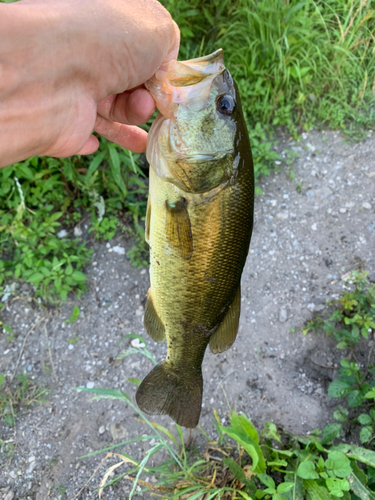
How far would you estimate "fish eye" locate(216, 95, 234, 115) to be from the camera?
4.98ft

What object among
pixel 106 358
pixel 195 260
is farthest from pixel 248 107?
pixel 106 358

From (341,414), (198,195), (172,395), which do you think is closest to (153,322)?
(172,395)

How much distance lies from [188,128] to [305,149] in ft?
8.52

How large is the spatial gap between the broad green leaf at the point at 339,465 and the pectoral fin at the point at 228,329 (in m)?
0.95

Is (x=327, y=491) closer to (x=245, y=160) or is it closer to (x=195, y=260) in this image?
(x=195, y=260)

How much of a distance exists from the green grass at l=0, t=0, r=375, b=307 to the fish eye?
126cm

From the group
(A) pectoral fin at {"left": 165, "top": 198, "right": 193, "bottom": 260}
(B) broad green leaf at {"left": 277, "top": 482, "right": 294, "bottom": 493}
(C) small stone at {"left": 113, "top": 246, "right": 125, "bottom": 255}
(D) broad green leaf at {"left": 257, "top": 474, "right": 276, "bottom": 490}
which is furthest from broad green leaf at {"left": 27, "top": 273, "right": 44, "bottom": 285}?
(B) broad green leaf at {"left": 277, "top": 482, "right": 294, "bottom": 493}

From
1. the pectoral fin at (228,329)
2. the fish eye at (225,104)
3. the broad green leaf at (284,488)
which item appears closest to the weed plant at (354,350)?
the broad green leaf at (284,488)

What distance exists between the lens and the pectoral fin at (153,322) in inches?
76.3

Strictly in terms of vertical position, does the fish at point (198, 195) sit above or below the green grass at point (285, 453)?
above

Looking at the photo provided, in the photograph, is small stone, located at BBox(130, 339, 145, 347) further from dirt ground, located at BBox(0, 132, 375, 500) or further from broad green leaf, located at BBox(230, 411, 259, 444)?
broad green leaf, located at BBox(230, 411, 259, 444)

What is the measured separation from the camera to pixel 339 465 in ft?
6.35

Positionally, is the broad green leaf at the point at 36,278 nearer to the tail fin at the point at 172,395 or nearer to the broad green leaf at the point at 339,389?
the tail fin at the point at 172,395

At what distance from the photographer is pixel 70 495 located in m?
2.37
